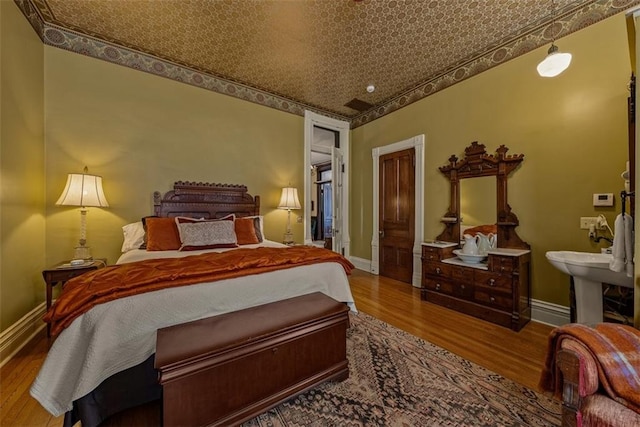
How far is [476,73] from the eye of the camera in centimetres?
309

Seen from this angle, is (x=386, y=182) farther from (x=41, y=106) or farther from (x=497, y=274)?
(x=41, y=106)

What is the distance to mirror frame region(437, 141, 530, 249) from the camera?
9.18ft

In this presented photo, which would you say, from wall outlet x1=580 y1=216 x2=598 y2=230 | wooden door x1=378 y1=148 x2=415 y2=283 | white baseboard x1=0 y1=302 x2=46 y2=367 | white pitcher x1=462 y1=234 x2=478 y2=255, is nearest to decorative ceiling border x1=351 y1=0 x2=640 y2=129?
wooden door x1=378 y1=148 x2=415 y2=283

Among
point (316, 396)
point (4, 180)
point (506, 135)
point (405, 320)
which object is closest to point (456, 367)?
point (405, 320)

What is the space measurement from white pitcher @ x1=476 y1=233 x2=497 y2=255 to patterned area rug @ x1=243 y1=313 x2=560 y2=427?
4.84ft

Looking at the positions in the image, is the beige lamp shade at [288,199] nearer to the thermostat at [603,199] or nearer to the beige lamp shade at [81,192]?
the beige lamp shade at [81,192]

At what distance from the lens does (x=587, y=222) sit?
2309mm

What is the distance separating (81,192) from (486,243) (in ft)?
14.7

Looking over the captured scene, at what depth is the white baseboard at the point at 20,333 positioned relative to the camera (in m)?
1.90

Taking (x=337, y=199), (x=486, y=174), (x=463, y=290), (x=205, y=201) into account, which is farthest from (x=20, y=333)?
(x=486, y=174)

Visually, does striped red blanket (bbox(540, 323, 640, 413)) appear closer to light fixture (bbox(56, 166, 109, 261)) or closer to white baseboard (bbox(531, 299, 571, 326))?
white baseboard (bbox(531, 299, 571, 326))

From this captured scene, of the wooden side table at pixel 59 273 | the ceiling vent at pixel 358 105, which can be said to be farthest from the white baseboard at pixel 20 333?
the ceiling vent at pixel 358 105

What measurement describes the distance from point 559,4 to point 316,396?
392cm

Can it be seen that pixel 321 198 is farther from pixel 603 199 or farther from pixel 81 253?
pixel 603 199
